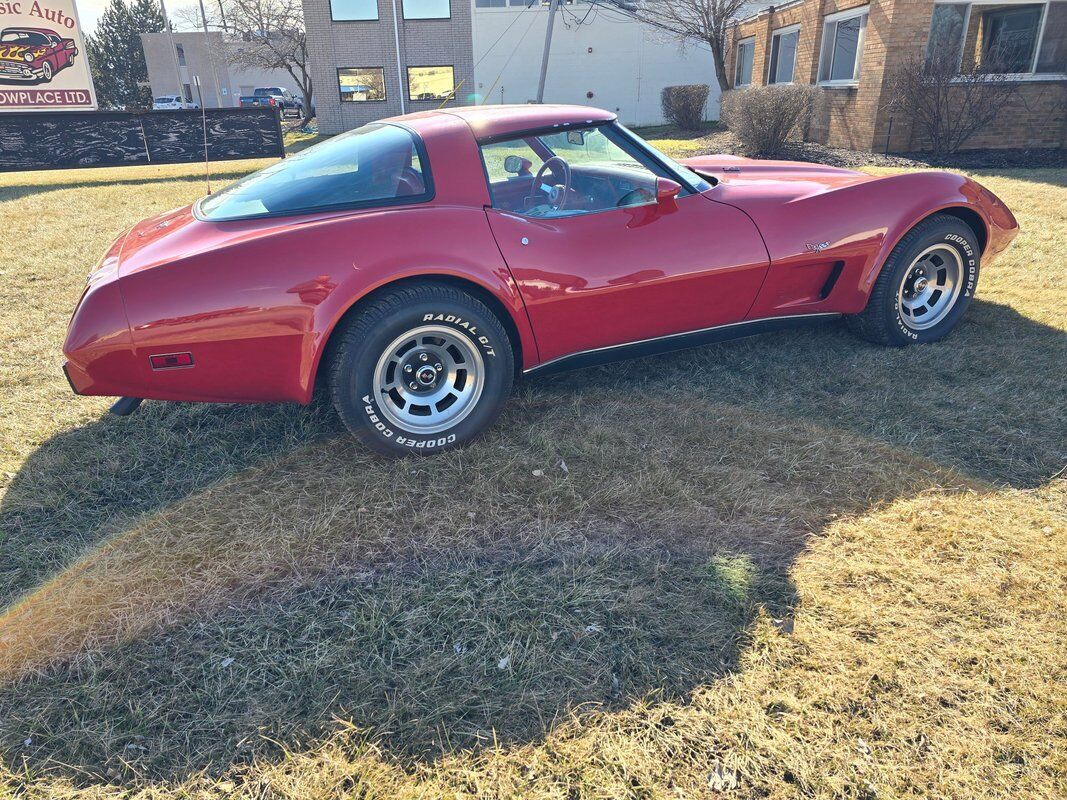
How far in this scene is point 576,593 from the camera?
237 centimetres

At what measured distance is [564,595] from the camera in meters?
2.36

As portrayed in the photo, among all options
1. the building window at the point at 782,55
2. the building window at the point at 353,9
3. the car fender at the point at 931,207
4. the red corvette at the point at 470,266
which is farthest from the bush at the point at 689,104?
the red corvette at the point at 470,266

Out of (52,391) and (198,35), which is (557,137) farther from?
(198,35)

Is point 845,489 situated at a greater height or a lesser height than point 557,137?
lesser

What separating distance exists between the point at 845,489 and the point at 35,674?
2909 millimetres

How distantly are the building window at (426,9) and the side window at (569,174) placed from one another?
27.6 meters

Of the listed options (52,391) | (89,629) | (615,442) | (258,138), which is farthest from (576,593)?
(258,138)

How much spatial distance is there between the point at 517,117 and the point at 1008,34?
13.3 m

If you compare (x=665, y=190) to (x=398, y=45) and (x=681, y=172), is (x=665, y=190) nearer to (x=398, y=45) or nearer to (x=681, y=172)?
(x=681, y=172)

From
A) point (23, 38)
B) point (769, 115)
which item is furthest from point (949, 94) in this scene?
point (23, 38)

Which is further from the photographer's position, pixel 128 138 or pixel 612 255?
pixel 128 138

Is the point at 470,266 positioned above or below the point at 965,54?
below

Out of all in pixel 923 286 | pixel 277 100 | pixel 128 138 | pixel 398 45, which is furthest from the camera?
pixel 277 100

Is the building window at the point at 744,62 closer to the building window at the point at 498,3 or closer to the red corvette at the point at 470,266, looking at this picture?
the building window at the point at 498,3
